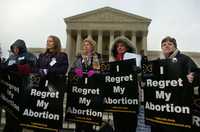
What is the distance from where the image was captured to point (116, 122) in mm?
4625

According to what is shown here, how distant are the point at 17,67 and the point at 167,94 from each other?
2.95 metres

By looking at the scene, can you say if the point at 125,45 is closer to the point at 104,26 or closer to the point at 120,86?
the point at 120,86

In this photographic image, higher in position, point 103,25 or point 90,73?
point 103,25

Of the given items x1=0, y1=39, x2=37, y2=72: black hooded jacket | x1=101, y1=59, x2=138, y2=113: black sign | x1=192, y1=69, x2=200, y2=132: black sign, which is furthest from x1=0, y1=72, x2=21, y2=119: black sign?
x1=192, y1=69, x2=200, y2=132: black sign

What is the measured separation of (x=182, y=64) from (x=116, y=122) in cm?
157

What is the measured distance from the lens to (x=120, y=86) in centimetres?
462

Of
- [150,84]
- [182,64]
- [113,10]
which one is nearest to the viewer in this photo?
[182,64]

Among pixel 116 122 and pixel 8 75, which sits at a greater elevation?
pixel 8 75

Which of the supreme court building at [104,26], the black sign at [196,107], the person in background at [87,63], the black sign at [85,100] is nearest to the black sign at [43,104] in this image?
the black sign at [85,100]

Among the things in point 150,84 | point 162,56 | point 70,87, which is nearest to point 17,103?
point 70,87

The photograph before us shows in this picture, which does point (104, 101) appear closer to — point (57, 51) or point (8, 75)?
point (57, 51)

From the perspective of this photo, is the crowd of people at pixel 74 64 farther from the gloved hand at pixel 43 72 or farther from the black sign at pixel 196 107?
the black sign at pixel 196 107

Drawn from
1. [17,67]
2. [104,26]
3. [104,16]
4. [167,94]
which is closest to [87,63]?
[17,67]

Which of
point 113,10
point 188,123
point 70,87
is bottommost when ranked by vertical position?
point 188,123
